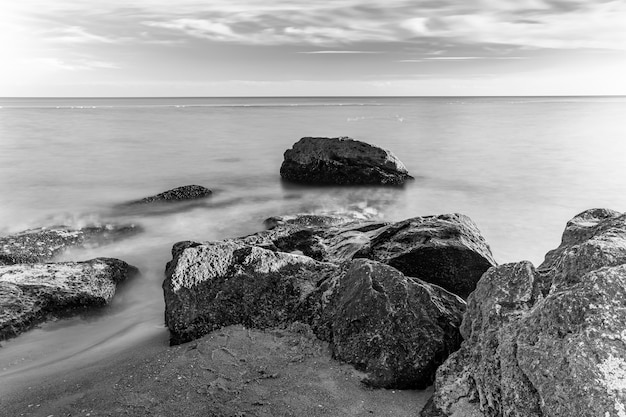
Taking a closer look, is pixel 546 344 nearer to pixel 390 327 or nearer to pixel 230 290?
pixel 390 327

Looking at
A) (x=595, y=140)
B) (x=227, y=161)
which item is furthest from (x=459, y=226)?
(x=595, y=140)

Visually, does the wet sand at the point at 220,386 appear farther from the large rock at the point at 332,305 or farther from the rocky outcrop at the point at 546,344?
the rocky outcrop at the point at 546,344

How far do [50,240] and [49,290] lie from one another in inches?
111

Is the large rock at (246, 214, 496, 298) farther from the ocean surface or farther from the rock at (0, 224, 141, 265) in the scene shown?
the rock at (0, 224, 141, 265)

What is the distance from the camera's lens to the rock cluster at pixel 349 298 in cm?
382

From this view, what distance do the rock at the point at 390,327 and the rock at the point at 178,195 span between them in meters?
7.52

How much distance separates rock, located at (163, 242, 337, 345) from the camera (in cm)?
459

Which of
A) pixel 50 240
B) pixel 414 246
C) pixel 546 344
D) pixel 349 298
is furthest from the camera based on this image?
pixel 50 240

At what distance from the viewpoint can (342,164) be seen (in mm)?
12867

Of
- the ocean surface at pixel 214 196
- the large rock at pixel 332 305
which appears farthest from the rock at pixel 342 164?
the large rock at pixel 332 305

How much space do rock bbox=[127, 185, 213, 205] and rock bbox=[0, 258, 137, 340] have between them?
4760 millimetres

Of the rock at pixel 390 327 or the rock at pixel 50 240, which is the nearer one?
the rock at pixel 390 327

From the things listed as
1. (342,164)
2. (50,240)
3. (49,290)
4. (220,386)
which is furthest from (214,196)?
(220,386)

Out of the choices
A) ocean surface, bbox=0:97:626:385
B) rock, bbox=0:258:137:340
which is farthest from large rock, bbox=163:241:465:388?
rock, bbox=0:258:137:340
